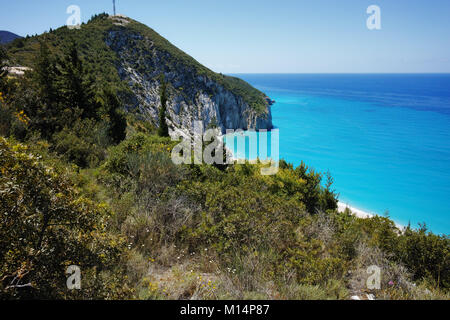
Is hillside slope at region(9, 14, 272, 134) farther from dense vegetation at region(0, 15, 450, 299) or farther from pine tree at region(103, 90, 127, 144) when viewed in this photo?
dense vegetation at region(0, 15, 450, 299)

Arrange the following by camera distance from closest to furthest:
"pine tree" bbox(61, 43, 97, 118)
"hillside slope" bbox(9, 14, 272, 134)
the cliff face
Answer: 1. "pine tree" bbox(61, 43, 97, 118)
2. "hillside slope" bbox(9, 14, 272, 134)
3. the cliff face

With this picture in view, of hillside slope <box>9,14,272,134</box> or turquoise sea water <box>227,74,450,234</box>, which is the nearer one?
turquoise sea water <box>227,74,450,234</box>

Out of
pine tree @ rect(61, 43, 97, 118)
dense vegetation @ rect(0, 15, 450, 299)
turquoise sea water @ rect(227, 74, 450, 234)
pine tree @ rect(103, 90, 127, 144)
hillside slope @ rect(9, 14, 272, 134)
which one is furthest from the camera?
hillside slope @ rect(9, 14, 272, 134)

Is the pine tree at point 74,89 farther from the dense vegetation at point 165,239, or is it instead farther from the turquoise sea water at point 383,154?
the turquoise sea water at point 383,154

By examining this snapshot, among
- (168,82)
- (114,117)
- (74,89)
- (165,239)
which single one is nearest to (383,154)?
(168,82)

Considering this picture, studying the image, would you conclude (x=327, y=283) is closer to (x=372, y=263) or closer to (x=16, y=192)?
(x=372, y=263)

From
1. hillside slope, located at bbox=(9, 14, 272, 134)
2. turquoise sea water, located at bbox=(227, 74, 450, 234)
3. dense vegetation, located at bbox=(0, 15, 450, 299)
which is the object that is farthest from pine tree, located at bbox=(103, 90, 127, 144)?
turquoise sea water, located at bbox=(227, 74, 450, 234)
